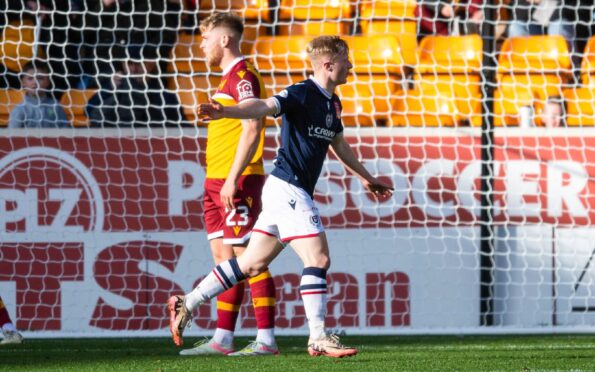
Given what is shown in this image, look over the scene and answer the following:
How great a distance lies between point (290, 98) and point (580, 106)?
4169mm

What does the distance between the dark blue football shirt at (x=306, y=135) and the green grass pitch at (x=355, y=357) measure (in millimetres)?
899

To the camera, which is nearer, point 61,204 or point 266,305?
point 266,305

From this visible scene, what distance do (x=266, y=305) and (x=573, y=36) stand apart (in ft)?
15.8

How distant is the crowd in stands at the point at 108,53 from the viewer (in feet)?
25.7

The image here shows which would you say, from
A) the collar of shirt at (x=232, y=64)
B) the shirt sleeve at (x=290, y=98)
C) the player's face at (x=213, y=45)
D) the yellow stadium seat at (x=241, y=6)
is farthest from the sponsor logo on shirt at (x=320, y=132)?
the yellow stadium seat at (x=241, y=6)

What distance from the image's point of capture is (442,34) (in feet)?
29.9

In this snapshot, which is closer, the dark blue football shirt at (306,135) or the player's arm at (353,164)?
the dark blue football shirt at (306,135)

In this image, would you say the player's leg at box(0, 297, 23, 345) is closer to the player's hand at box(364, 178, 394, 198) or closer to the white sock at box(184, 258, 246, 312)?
the white sock at box(184, 258, 246, 312)

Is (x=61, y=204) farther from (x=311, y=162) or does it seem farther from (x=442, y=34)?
(x=442, y=34)

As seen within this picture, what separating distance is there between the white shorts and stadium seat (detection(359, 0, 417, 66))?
13.3ft

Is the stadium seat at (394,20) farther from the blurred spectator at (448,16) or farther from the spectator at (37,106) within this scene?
the spectator at (37,106)

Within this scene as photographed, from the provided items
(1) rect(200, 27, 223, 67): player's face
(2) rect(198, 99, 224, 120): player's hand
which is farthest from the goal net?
(2) rect(198, 99, 224, 120): player's hand

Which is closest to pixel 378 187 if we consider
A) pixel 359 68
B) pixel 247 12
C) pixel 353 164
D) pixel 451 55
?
pixel 353 164

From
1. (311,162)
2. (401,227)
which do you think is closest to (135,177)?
(401,227)
